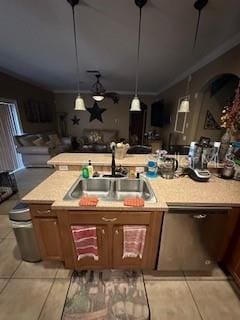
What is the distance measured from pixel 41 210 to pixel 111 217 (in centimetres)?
61

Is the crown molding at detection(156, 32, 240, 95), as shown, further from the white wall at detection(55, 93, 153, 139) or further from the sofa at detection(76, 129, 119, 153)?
the sofa at detection(76, 129, 119, 153)

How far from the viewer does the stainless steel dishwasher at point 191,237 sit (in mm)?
1294

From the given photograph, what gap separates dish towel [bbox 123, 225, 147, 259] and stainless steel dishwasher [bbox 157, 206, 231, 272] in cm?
17

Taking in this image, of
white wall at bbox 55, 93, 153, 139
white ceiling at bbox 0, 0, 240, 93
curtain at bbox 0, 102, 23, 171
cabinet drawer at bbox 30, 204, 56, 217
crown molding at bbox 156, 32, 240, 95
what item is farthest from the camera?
white wall at bbox 55, 93, 153, 139

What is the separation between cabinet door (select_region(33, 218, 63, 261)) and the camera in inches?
54.5

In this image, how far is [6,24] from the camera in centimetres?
200

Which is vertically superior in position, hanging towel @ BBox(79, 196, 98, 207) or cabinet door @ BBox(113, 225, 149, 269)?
hanging towel @ BBox(79, 196, 98, 207)

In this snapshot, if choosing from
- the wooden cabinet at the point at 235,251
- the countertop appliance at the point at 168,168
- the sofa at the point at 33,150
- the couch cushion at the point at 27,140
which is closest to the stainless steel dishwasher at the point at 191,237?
the wooden cabinet at the point at 235,251

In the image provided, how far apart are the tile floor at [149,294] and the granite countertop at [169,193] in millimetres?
833

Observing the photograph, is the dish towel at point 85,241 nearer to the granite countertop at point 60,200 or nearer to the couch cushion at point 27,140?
the granite countertop at point 60,200

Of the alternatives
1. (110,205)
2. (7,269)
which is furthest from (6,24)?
(7,269)

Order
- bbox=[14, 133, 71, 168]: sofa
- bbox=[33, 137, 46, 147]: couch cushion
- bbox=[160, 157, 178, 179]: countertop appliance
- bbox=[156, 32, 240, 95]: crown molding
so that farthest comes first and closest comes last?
bbox=[33, 137, 46, 147]: couch cushion < bbox=[14, 133, 71, 168]: sofa < bbox=[156, 32, 240, 95]: crown molding < bbox=[160, 157, 178, 179]: countertop appliance

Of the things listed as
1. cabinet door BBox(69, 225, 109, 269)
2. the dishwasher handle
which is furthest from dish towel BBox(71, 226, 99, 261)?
the dishwasher handle

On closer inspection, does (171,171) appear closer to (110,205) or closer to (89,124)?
(110,205)
